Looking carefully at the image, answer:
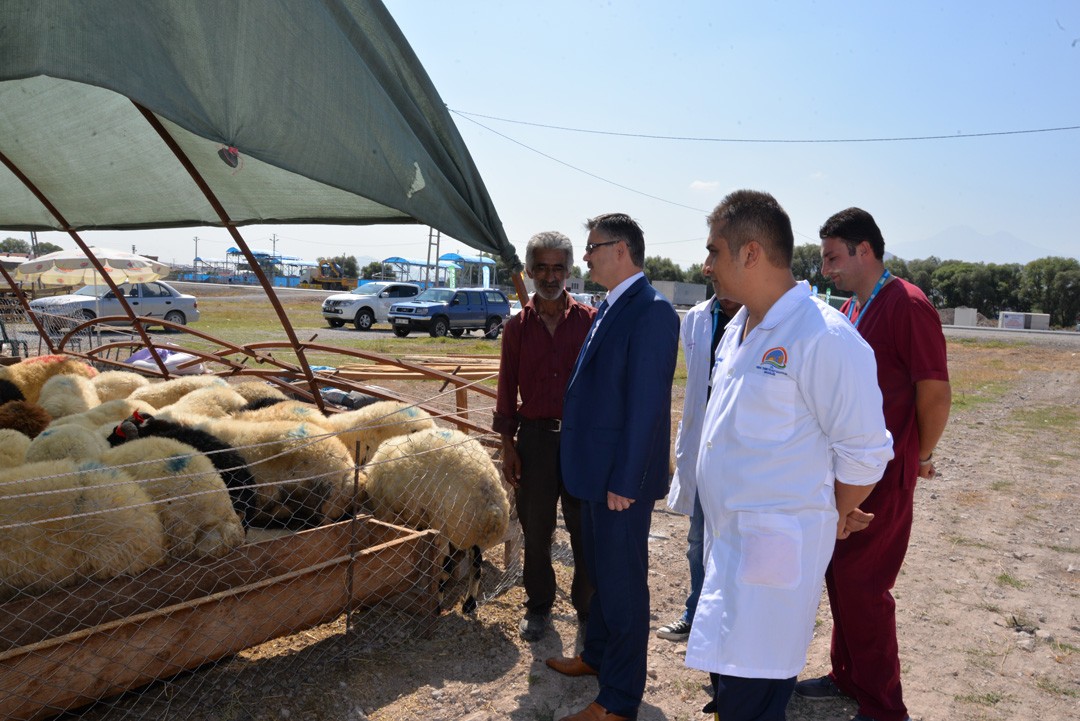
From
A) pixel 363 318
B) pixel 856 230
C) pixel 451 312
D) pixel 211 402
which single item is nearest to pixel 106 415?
pixel 211 402

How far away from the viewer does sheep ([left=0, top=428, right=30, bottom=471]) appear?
350 centimetres

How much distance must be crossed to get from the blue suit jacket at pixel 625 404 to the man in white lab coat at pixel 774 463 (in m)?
0.76

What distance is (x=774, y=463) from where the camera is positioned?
7.43 ft

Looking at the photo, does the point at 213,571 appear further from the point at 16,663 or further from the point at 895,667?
the point at 895,667

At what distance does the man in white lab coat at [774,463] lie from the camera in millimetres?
A: 2229

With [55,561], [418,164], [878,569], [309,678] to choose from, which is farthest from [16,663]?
[878,569]

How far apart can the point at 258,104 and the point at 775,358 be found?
2395 mm

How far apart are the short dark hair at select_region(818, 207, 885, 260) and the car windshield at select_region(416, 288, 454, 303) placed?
24.7 m

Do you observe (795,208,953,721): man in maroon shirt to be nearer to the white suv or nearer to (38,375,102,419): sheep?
(38,375,102,419): sheep

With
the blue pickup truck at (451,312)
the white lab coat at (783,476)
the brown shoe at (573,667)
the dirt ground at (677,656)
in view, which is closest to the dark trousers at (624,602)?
the dirt ground at (677,656)

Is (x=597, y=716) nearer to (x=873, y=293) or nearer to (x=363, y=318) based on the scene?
(x=873, y=293)

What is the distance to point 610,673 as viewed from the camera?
3299 mm

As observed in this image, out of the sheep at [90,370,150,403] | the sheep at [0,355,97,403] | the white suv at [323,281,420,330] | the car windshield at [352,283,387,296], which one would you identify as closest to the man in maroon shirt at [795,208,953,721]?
the sheep at [90,370,150,403]

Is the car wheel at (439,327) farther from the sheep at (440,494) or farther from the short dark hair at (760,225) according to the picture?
the short dark hair at (760,225)
